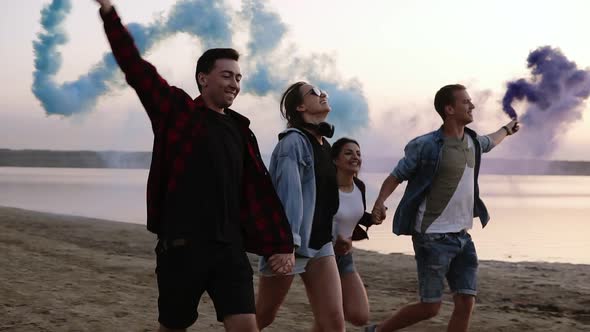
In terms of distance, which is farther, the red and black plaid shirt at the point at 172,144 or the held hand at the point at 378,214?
the held hand at the point at 378,214

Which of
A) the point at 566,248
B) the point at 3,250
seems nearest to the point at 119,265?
the point at 3,250

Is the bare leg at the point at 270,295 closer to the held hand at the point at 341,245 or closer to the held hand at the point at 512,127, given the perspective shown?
the held hand at the point at 341,245

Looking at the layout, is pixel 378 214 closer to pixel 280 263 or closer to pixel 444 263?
pixel 444 263

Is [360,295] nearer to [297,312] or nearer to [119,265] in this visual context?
[297,312]

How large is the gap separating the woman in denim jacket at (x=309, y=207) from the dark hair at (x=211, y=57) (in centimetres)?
97

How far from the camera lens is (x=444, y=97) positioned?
6.10 metres

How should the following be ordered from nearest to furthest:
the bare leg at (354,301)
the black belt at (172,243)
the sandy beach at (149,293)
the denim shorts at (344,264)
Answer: the black belt at (172,243), the bare leg at (354,301), the denim shorts at (344,264), the sandy beach at (149,293)

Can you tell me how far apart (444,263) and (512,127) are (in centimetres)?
144

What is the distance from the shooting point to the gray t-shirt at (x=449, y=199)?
19.4 feet

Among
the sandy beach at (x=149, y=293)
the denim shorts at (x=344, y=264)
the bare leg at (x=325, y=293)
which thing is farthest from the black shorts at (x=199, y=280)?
the sandy beach at (x=149, y=293)

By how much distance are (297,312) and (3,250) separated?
553cm

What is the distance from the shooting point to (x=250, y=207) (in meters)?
4.17

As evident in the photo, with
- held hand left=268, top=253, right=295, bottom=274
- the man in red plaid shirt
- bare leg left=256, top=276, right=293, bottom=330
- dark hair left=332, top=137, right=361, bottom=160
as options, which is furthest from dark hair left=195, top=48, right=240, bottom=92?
dark hair left=332, top=137, right=361, bottom=160

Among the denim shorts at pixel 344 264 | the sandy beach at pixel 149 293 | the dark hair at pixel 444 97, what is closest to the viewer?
the denim shorts at pixel 344 264
